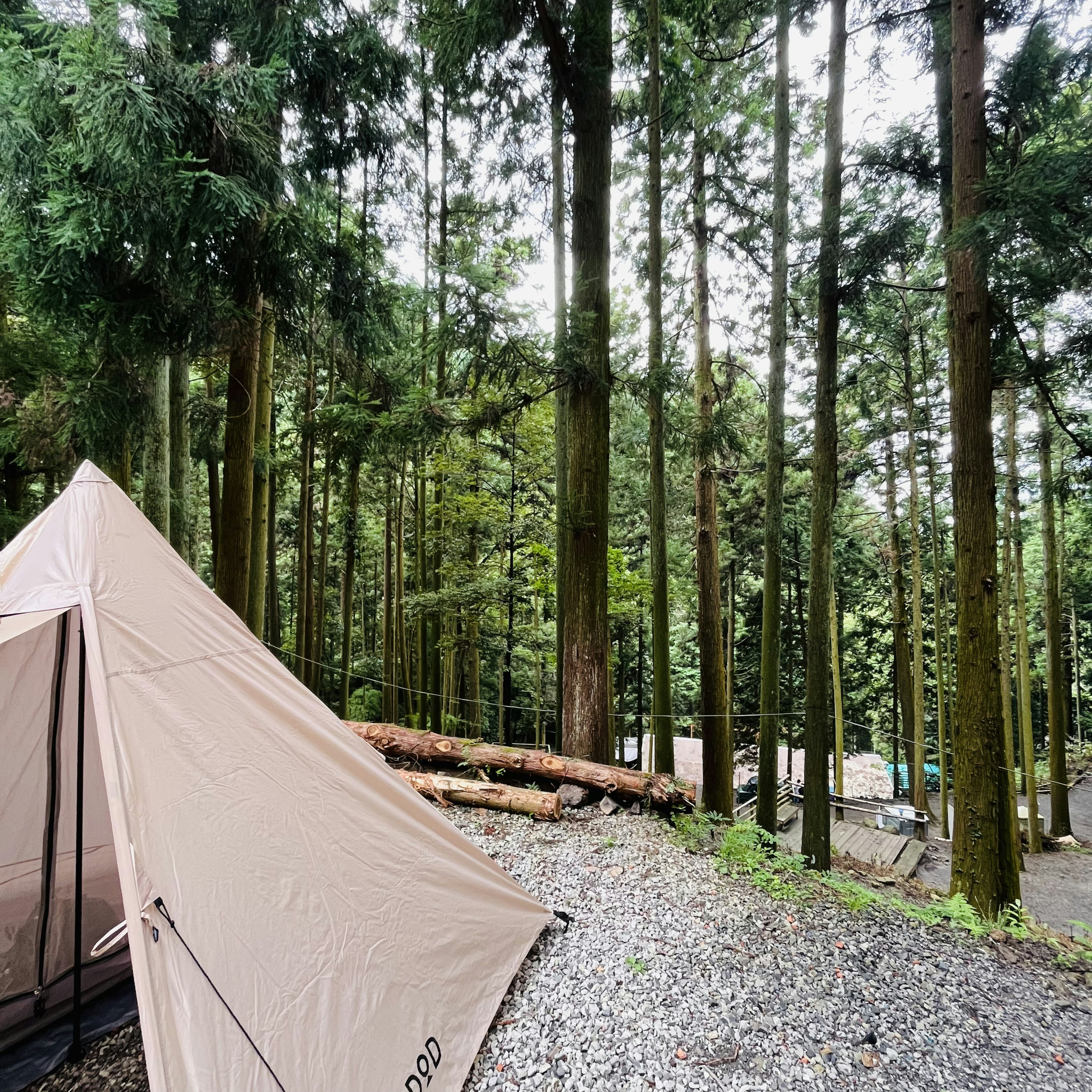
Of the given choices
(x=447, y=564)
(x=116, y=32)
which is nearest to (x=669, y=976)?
(x=116, y=32)

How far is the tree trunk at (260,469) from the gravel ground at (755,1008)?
14.1ft

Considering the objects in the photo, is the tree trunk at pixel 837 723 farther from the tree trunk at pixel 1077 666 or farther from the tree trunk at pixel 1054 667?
the tree trunk at pixel 1077 666

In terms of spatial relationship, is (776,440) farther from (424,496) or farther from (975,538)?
(424,496)

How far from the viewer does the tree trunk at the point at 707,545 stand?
22.2ft

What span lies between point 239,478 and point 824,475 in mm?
5605

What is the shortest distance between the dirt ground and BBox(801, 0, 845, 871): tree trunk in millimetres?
2624

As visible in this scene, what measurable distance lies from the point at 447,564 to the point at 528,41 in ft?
21.2

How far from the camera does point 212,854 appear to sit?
177 centimetres

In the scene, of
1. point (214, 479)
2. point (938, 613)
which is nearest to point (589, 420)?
point (214, 479)

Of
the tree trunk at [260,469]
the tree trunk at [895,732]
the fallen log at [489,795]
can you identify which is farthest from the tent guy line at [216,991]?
the tree trunk at [895,732]

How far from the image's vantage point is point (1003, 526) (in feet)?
33.0

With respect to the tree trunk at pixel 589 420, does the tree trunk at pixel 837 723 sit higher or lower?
lower

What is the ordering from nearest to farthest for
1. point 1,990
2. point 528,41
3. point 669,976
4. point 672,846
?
point 1,990 < point 669,976 < point 672,846 < point 528,41

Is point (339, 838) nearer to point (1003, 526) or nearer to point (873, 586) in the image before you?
point (1003, 526)
